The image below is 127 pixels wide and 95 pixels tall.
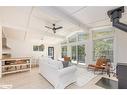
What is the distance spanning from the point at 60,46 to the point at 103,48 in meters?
4.31

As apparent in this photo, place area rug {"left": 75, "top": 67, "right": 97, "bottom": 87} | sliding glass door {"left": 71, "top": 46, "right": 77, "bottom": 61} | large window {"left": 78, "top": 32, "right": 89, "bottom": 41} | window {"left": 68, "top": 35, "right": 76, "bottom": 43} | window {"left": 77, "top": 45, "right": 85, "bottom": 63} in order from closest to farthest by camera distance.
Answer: area rug {"left": 75, "top": 67, "right": 97, "bottom": 87}
large window {"left": 78, "top": 32, "right": 89, "bottom": 41}
window {"left": 77, "top": 45, "right": 85, "bottom": 63}
sliding glass door {"left": 71, "top": 46, "right": 77, "bottom": 61}
window {"left": 68, "top": 35, "right": 76, "bottom": 43}

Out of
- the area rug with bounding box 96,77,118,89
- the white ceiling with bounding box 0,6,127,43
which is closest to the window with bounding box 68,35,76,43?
the white ceiling with bounding box 0,6,127,43

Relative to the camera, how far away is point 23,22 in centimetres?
518

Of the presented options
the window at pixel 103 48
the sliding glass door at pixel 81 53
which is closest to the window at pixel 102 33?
the window at pixel 103 48

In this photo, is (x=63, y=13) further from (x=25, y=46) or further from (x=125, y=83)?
(x=25, y=46)

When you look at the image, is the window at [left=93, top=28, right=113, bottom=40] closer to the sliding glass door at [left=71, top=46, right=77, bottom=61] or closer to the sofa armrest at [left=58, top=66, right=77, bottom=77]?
the sliding glass door at [left=71, top=46, right=77, bottom=61]

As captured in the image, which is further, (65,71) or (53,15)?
(53,15)

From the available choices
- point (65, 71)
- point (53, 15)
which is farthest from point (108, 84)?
point (53, 15)

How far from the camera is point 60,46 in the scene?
916 cm

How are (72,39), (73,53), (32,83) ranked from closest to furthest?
(32,83) → (73,53) → (72,39)

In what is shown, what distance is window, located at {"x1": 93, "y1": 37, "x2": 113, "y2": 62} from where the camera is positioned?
529cm

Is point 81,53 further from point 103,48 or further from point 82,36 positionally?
point 103,48
